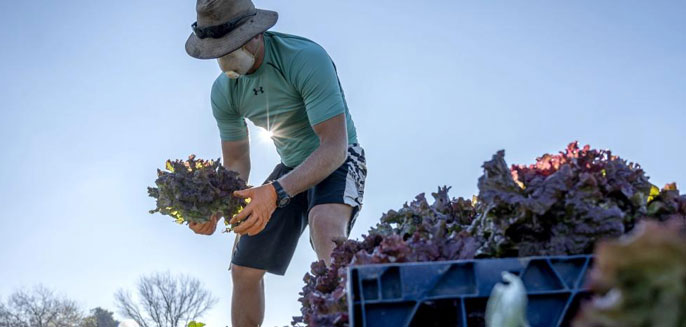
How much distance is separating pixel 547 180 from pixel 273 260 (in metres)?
3.34

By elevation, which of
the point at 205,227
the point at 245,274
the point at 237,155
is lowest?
the point at 245,274

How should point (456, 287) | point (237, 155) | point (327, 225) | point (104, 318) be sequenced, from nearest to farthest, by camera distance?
point (456, 287)
point (327, 225)
point (237, 155)
point (104, 318)

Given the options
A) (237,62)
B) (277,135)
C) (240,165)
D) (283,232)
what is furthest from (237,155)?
(237,62)

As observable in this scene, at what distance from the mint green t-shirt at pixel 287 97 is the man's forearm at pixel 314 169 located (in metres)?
0.26

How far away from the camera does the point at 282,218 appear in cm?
562

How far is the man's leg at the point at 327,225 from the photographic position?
464 cm

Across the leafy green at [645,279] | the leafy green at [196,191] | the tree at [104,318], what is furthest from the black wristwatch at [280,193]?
the tree at [104,318]

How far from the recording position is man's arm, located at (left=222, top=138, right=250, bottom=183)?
610cm

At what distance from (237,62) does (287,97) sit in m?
0.49

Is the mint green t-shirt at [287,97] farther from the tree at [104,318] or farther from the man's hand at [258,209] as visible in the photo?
the tree at [104,318]

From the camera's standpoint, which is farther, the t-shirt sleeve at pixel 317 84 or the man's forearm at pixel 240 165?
the man's forearm at pixel 240 165

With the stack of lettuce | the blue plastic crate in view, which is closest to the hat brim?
the stack of lettuce

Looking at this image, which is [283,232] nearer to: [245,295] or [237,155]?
[245,295]

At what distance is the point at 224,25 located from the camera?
5176mm
